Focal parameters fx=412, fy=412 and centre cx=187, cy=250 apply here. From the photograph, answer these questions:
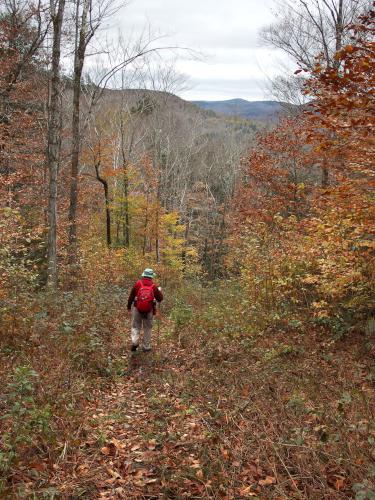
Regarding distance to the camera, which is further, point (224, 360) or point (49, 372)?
point (224, 360)

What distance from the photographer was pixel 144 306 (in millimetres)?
9492

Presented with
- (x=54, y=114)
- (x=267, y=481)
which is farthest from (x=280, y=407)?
(x=54, y=114)

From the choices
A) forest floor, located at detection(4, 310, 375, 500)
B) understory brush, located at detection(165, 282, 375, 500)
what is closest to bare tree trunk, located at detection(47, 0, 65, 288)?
understory brush, located at detection(165, 282, 375, 500)

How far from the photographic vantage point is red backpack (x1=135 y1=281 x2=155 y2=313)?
31.1ft

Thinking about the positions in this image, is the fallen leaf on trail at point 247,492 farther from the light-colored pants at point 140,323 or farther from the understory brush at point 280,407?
the light-colored pants at point 140,323

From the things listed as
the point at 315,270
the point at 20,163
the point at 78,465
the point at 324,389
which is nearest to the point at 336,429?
the point at 324,389

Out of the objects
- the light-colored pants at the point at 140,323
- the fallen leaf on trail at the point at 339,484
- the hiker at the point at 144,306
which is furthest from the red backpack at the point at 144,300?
the fallen leaf on trail at the point at 339,484

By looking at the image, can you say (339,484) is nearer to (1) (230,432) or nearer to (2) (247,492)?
(2) (247,492)

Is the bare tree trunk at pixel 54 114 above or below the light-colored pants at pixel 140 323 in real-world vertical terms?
above

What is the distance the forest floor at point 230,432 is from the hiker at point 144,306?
36.8 inches

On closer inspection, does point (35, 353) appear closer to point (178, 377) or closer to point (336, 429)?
point (178, 377)

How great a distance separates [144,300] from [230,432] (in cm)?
450

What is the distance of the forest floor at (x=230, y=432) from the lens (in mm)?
4219

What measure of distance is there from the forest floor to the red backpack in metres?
1.34
